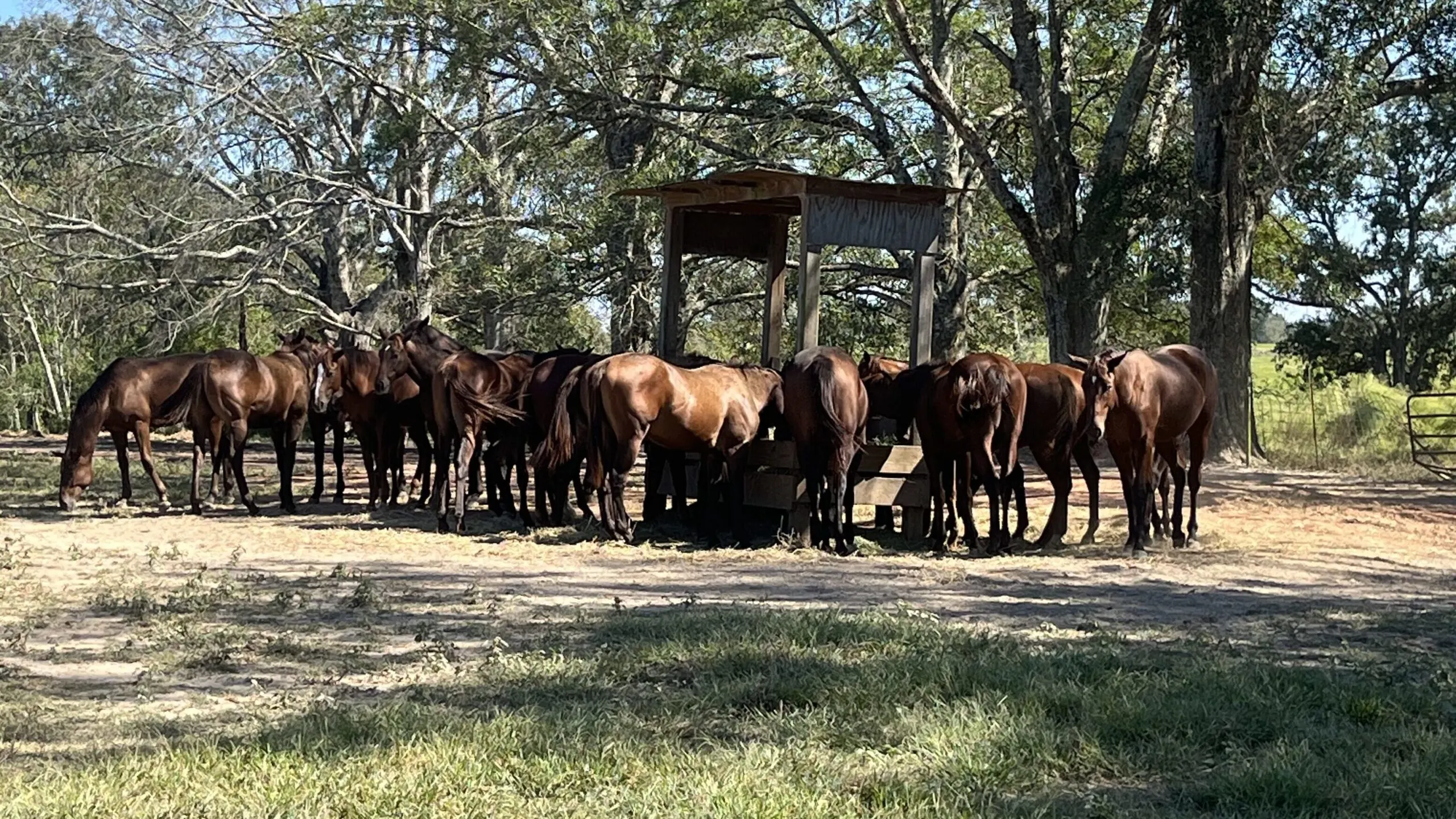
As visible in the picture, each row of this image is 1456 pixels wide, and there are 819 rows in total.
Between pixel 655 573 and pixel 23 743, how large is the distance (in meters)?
5.71

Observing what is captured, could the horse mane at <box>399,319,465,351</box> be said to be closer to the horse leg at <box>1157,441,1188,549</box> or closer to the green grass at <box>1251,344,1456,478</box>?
the horse leg at <box>1157,441,1188,549</box>

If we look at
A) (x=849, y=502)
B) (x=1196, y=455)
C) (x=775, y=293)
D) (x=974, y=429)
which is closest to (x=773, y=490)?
(x=849, y=502)

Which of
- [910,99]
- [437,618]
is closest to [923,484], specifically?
[437,618]

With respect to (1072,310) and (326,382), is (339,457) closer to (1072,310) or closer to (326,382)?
(326,382)

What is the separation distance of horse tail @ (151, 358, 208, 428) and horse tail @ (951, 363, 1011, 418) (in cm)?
792

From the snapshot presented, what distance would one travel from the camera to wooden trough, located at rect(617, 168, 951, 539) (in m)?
13.0

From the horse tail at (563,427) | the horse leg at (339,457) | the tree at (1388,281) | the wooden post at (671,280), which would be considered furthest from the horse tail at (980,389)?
the tree at (1388,281)

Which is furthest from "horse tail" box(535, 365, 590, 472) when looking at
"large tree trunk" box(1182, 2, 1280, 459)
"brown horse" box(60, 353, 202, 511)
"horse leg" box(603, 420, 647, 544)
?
"large tree trunk" box(1182, 2, 1280, 459)

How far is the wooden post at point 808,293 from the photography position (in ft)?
44.4

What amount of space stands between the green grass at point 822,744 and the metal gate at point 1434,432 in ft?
45.4

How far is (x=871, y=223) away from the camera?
13688 mm

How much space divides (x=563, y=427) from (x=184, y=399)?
4.94m

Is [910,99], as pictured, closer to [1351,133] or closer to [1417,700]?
[1351,133]

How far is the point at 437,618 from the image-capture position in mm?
8625
